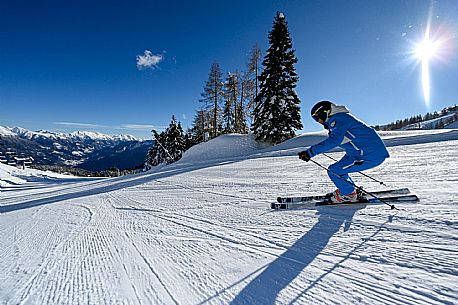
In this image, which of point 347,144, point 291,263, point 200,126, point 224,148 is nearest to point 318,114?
point 347,144

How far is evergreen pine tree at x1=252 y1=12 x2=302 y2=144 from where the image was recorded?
20.1 metres

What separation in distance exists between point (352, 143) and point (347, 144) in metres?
0.09

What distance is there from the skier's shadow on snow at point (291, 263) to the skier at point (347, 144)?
1.97 ft

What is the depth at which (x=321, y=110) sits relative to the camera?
3822 mm

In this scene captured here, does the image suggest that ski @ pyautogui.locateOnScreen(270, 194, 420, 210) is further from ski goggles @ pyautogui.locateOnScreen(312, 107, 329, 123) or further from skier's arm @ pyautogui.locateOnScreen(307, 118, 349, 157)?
ski goggles @ pyautogui.locateOnScreen(312, 107, 329, 123)

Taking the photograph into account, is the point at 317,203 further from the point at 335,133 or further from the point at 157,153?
the point at 157,153

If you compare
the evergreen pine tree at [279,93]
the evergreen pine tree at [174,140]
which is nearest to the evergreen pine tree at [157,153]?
the evergreen pine tree at [174,140]

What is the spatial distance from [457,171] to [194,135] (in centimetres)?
4445

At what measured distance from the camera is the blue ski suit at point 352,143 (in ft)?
11.8

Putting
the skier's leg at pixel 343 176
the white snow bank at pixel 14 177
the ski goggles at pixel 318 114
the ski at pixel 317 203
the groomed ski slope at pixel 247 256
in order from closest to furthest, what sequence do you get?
the groomed ski slope at pixel 247 256, the ski at pixel 317 203, the skier's leg at pixel 343 176, the ski goggles at pixel 318 114, the white snow bank at pixel 14 177

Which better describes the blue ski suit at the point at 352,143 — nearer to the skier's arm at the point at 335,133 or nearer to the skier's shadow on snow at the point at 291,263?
the skier's arm at the point at 335,133

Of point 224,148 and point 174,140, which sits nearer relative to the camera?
point 224,148

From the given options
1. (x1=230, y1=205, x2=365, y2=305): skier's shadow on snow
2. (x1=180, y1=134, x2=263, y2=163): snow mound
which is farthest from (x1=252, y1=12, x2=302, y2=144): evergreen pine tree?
(x1=230, y1=205, x2=365, y2=305): skier's shadow on snow

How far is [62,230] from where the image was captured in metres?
4.05
